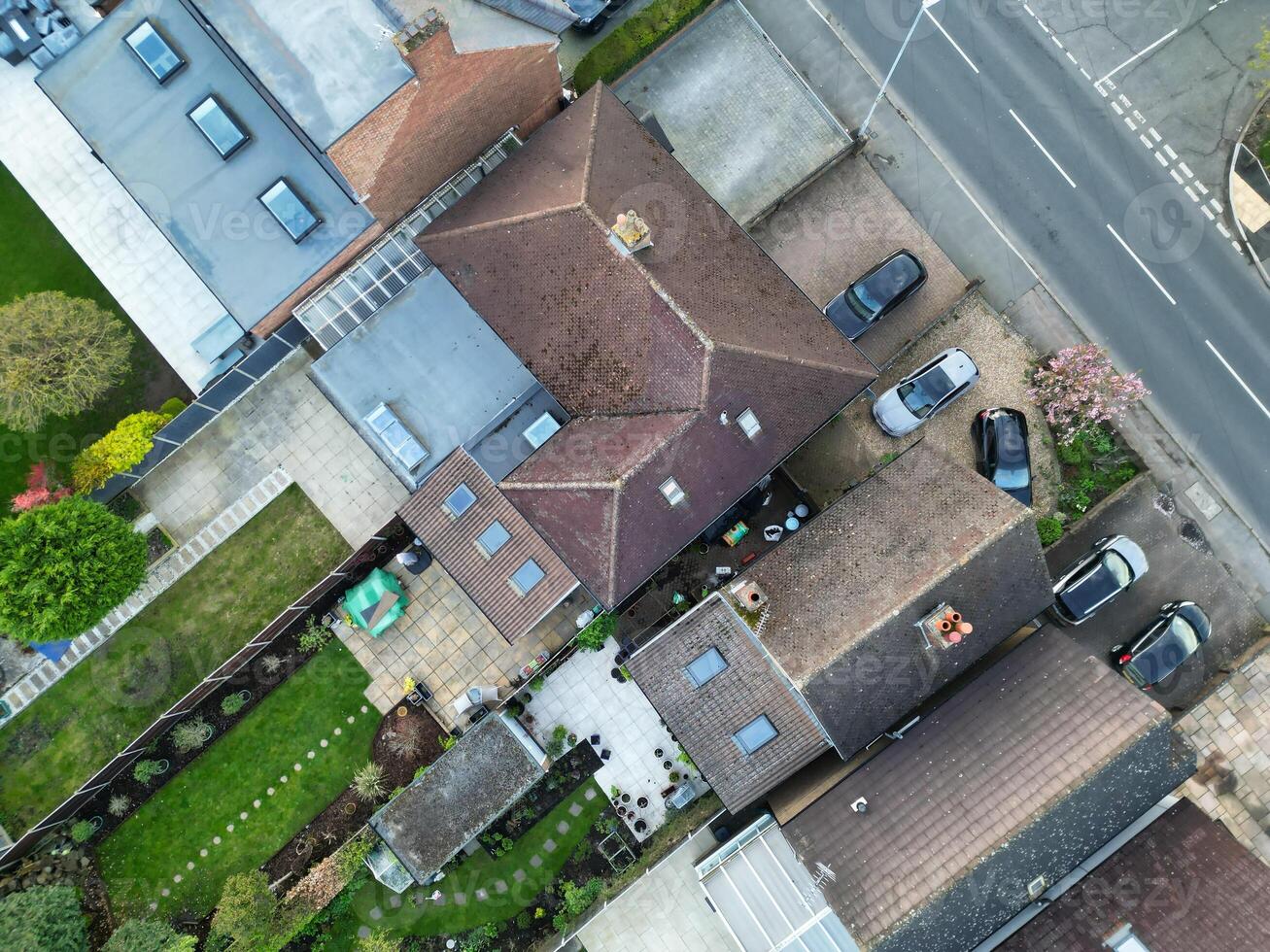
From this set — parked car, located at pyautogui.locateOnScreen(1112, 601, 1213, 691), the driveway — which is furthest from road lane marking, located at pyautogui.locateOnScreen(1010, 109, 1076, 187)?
parked car, located at pyautogui.locateOnScreen(1112, 601, 1213, 691)

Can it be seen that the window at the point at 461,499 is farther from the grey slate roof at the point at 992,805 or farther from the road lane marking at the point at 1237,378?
the road lane marking at the point at 1237,378

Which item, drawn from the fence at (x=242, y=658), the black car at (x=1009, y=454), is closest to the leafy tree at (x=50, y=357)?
the fence at (x=242, y=658)

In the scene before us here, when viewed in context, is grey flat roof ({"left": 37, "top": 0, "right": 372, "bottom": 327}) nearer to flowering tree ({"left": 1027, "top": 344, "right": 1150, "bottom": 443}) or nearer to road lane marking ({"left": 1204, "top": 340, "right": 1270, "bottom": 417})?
flowering tree ({"left": 1027, "top": 344, "right": 1150, "bottom": 443})

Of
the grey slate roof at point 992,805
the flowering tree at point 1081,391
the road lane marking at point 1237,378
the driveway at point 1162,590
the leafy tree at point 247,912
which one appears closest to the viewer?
the grey slate roof at point 992,805

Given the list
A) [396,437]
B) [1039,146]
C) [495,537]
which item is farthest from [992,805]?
[1039,146]

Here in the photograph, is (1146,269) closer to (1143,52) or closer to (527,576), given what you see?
(1143,52)

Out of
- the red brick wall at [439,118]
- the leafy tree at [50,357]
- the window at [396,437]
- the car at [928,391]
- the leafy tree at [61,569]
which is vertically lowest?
the car at [928,391]

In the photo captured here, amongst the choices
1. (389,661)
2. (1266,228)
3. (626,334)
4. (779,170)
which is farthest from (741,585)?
(1266,228)
